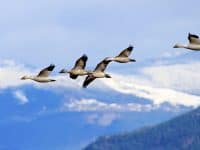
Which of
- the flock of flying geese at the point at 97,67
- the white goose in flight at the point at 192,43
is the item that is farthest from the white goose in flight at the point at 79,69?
the white goose in flight at the point at 192,43

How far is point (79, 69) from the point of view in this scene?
37.2 meters

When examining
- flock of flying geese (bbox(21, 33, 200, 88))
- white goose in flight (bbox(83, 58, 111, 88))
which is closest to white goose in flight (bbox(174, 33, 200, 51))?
flock of flying geese (bbox(21, 33, 200, 88))

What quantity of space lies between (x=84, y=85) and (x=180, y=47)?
3.53 metres

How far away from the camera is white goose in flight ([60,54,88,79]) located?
3691 cm

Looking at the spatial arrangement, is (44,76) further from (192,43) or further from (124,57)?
(192,43)

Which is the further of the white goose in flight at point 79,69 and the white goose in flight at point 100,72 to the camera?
the white goose in flight at point 100,72

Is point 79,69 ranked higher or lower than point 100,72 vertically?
higher

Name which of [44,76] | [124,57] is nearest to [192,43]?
[124,57]

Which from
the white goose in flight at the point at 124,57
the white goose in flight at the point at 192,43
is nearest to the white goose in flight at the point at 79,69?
the white goose in flight at the point at 124,57

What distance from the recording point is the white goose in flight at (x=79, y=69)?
36.9 meters

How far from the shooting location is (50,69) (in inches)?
1452

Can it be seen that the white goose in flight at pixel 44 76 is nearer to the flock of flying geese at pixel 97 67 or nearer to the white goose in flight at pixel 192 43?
the flock of flying geese at pixel 97 67

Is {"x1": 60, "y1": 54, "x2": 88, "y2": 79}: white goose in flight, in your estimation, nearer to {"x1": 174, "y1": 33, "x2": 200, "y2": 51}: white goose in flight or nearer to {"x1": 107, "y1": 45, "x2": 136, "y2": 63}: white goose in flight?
{"x1": 107, "y1": 45, "x2": 136, "y2": 63}: white goose in flight

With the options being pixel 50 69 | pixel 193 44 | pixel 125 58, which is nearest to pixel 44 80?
pixel 50 69
